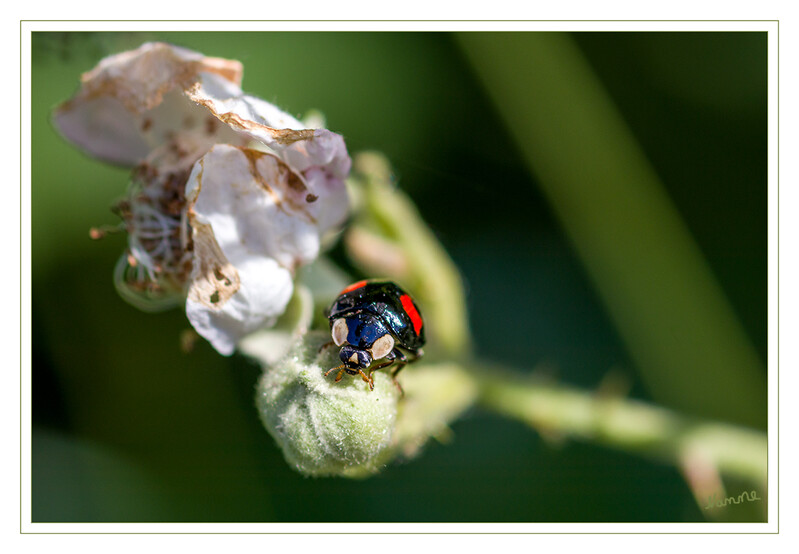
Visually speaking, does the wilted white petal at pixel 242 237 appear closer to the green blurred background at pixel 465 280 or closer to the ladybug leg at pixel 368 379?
the ladybug leg at pixel 368 379

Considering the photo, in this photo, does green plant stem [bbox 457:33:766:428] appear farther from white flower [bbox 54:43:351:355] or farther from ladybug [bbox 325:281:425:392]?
ladybug [bbox 325:281:425:392]

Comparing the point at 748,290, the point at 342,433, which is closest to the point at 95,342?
the point at 342,433

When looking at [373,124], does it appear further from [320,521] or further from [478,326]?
[320,521]

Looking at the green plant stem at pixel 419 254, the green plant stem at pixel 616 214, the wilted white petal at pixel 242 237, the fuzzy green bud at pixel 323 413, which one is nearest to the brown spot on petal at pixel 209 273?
the wilted white petal at pixel 242 237
